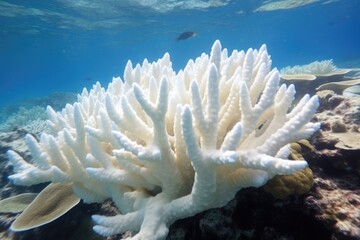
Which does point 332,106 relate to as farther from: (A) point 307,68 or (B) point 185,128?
(A) point 307,68

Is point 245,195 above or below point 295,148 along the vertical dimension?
below

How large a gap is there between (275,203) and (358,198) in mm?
728

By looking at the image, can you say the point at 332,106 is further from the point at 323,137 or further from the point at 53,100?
the point at 53,100

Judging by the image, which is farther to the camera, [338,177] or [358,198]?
[338,177]

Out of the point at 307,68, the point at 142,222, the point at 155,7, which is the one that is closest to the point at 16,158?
the point at 142,222

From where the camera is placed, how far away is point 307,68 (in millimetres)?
8453

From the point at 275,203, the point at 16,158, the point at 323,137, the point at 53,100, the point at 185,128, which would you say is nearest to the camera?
the point at 185,128

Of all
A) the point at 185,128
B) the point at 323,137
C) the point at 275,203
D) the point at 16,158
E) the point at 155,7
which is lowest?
the point at 275,203

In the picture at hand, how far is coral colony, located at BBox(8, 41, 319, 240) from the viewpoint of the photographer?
175 centimetres

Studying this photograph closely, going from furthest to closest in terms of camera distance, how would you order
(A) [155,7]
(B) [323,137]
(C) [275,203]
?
1. (A) [155,7]
2. (B) [323,137]
3. (C) [275,203]

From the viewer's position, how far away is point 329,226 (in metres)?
2.08

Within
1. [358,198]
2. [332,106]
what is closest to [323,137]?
[358,198]

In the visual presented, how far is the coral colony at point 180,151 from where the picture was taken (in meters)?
1.75

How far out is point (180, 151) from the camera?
81.4 inches
